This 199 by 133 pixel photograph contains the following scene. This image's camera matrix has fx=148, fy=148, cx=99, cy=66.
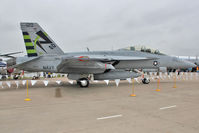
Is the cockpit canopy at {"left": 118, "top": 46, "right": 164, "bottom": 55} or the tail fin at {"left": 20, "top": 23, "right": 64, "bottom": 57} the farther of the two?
the cockpit canopy at {"left": 118, "top": 46, "right": 164, "bottom": 55}

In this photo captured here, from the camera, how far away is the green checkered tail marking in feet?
34.7

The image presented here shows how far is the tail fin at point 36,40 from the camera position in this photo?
34.6 feet

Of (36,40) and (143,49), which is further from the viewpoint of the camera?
(143,49)

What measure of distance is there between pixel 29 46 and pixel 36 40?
2.18ft

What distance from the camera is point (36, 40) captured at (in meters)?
10.7

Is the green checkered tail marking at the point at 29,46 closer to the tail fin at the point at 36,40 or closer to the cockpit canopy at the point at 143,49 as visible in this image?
the tail fin at the point at 36,40

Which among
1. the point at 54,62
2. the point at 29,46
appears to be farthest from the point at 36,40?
the point at 54,62

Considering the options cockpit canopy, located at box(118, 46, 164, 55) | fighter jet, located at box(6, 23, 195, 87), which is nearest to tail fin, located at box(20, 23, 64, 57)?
fighter jet, located at box(6, 23, 195, 87)

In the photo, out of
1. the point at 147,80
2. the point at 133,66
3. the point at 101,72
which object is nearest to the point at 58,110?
the point at 101,72

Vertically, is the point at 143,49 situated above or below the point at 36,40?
below

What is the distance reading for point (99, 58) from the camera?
1005 cm

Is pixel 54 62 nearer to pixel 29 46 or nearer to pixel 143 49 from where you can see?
pixel 29 46

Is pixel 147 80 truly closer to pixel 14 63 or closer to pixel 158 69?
pixel 158 69

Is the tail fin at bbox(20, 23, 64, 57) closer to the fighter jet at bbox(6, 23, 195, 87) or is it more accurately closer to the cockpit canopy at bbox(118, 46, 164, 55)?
the fighter jet at bbox(6, 23, 195, 87)
